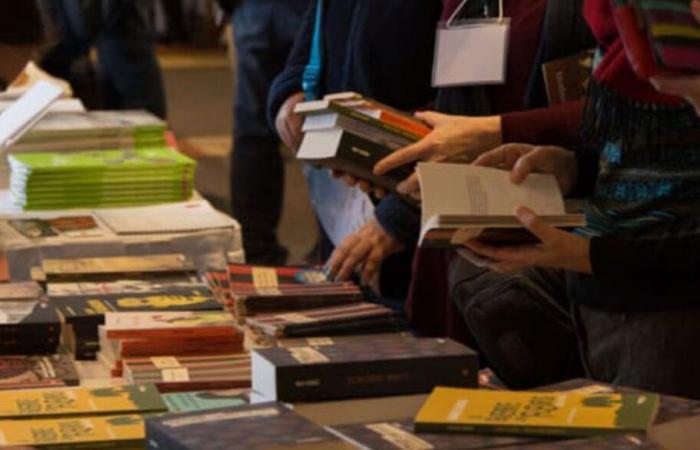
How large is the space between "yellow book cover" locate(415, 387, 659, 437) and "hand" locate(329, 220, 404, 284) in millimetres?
1133

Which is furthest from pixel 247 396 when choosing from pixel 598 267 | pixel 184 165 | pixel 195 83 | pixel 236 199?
pixel 195 83

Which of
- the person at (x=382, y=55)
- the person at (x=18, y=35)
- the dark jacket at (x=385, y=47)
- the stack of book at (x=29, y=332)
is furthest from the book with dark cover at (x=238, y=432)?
the dark jacket at (x=385, y=47)

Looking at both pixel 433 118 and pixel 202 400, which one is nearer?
pixel 202 400

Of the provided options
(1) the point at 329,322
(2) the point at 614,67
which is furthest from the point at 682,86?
(1) the point at 329,322

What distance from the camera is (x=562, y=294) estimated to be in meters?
3.03

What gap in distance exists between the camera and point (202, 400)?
249cm

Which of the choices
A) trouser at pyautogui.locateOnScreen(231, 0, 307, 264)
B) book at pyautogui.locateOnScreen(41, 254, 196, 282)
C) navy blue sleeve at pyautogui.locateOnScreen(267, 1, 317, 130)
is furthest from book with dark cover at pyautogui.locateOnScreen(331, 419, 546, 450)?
trouser at pyautogui.locateOnScreen(231, 0, 307, 264)

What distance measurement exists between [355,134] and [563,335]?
0.52 metres

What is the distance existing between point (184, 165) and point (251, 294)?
107 centimetres

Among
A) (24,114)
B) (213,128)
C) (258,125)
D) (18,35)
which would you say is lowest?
(213,128)

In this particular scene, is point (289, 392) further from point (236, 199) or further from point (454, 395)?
point (236, 199)

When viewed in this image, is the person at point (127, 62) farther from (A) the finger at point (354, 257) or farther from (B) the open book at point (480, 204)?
(B) the open book at point (480, 204)

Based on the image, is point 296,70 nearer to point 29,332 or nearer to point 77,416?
point 29,332

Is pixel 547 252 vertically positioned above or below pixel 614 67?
below
